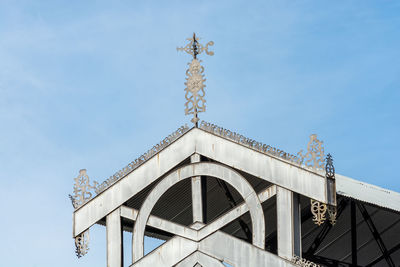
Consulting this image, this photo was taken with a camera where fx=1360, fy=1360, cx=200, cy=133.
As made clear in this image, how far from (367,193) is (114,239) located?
10700 millimetres

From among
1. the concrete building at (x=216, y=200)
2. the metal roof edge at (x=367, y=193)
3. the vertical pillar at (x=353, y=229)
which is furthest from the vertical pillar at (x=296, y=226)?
the vertical pillar at (x=353, y=229)

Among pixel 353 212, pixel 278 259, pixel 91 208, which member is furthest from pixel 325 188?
pixel 91 208

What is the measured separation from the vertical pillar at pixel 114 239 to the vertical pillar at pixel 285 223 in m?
6.45

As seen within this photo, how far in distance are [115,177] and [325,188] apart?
8617 millimetres

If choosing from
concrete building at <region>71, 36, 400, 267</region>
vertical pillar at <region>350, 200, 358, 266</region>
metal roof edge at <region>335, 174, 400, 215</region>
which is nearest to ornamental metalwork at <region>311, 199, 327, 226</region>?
concrete building at <region>71, 36, 400, 267</region>

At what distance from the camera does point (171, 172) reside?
4906 cm

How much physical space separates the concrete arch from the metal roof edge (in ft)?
12.0

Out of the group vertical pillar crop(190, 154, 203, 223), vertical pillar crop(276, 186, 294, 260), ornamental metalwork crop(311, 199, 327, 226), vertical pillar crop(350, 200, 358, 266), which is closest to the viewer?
ornamental metalwork crop(311, 199, 327, 226)

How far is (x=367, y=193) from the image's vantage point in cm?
5372

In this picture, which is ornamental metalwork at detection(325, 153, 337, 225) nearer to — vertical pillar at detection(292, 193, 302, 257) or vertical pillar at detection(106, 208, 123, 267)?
vertical pillar at detection(292, 193, 302, 257)

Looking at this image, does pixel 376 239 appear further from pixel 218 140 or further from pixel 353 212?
pixel 218 140

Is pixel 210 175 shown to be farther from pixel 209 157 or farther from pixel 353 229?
pixel 353 229

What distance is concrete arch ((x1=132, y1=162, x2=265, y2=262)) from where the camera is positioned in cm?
4684

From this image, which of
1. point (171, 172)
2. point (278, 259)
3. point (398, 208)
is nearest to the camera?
point (278, 259)
